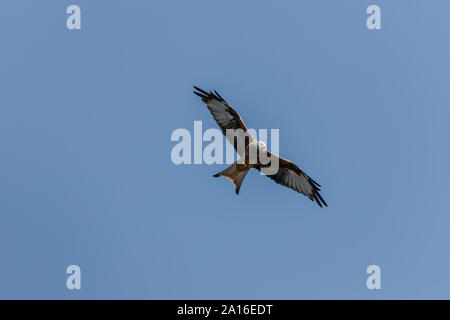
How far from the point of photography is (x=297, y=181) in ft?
40.3

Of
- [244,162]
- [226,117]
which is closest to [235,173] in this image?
[244,162]

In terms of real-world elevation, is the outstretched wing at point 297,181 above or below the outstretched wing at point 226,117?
below

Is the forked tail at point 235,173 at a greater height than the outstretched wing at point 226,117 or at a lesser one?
lesser

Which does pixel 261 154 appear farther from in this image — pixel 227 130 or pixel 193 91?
pixel 193 91

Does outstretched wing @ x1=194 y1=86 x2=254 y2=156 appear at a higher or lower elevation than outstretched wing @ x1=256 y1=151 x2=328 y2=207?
higher

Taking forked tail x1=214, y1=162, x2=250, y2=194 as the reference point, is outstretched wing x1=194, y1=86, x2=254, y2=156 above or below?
above

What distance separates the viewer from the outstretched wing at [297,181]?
1210cm

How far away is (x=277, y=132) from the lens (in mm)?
12211

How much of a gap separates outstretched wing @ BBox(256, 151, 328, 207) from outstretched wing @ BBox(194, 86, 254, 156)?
2.77ft

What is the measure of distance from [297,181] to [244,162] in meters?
1.53

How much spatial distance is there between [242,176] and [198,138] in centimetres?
128

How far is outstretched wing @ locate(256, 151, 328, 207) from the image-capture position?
12105 mm

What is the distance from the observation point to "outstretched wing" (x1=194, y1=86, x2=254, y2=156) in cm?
1152
